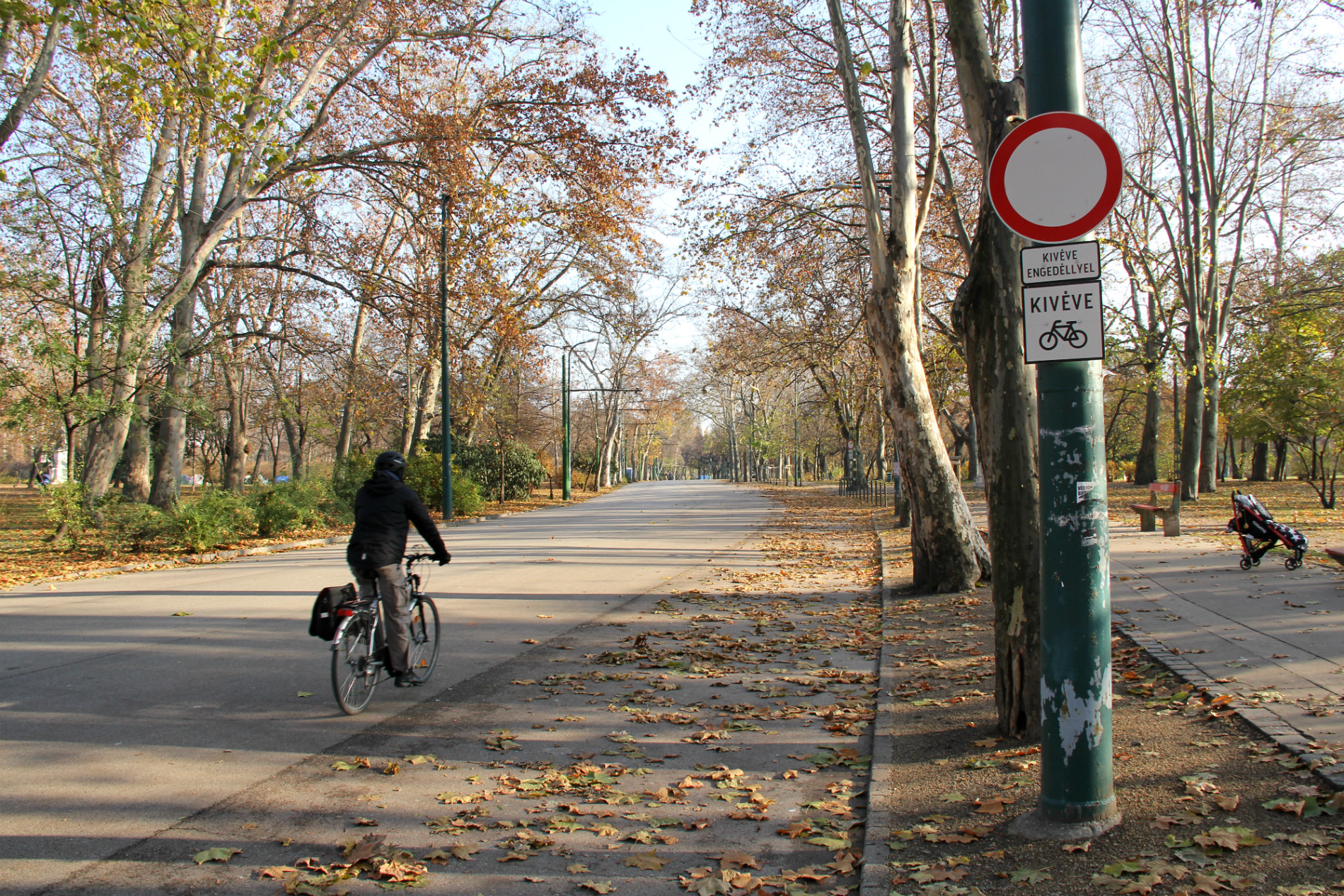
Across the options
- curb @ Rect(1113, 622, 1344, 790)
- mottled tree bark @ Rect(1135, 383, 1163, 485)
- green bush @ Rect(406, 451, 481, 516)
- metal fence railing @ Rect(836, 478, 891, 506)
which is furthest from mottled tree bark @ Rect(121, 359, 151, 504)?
mottled tree bark @ Rect(1135, 383, 1163, 485)

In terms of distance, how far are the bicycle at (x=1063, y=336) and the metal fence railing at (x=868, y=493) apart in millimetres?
29711

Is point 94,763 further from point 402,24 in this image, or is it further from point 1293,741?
point 402,24

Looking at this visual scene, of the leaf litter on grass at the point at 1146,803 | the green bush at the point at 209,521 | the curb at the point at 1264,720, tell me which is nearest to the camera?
the leaf litter on grass at the point at 1146,803

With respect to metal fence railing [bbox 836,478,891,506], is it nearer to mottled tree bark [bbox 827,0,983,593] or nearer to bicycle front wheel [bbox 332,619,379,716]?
mottled tree bark [bbox 827,0,983,593]

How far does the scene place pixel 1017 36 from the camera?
16.2 metres

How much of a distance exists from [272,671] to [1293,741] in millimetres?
6845

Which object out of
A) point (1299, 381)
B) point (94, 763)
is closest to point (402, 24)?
point (94, 763)

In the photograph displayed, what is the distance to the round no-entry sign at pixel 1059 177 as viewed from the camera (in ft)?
12.8

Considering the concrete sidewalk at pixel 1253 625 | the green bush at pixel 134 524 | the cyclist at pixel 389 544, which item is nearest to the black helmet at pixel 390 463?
the cyclist at pixel 389 544

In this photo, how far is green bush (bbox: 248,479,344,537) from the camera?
19672mm

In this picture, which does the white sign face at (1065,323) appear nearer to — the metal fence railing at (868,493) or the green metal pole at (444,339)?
the green metal pole at (444,339)

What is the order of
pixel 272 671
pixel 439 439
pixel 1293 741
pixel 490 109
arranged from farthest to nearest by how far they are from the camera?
1. pixel 439 439
2. pixel 490 109
3. pixel 272 671
4. pixel 1293 741

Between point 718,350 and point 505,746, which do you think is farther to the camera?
point 718,350

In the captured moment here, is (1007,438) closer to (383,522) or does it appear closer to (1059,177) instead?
(1059,177)
